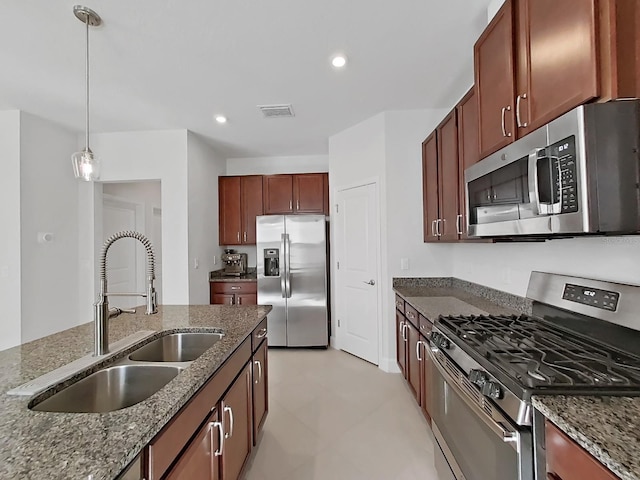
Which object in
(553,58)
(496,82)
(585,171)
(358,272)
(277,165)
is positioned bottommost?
(358,272)

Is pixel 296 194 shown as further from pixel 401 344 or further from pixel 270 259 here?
pixel 401 344

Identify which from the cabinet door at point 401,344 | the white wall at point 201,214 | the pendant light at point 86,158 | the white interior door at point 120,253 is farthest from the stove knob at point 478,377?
the white interior door at point 120,253

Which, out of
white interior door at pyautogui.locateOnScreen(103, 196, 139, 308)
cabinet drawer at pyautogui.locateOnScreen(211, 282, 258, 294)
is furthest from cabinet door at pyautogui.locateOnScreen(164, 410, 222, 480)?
white interior door at pyautogui.locateOnScreen(103, 196, 139, 308)

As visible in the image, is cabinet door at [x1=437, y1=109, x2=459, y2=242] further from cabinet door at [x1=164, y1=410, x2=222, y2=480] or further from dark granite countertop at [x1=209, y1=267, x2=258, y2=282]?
dark granite countertop at [x1=209, y1=267, x2=258, y2=282]

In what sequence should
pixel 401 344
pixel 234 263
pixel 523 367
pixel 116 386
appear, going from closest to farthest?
1. pixel 523 367
2. pixel 116 386
3. pixel 401 344
4. pixel 234 263

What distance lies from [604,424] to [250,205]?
438 cm

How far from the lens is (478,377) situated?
1.17m

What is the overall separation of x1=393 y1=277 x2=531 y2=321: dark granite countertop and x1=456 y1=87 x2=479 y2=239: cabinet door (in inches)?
19.9

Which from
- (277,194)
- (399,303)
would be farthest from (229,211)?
(399,303)

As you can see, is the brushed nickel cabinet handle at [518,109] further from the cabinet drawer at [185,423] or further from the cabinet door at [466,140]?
the cabinet drawer at [185,423]

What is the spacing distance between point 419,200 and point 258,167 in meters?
2.73

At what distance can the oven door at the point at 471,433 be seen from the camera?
0.99 meters

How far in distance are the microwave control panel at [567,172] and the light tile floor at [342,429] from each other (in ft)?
5.58

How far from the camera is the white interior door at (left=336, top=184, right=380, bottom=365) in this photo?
3465 mm
